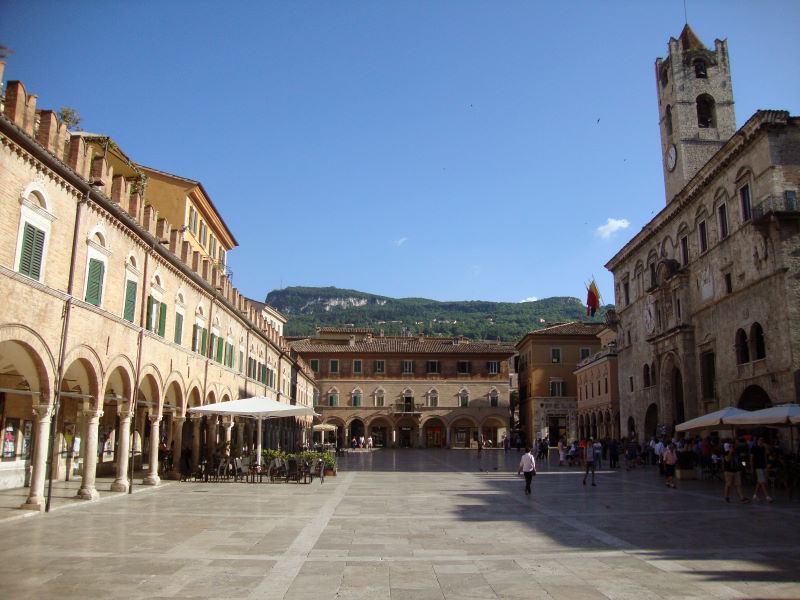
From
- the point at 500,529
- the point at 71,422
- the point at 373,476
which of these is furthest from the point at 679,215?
the point at 71,422

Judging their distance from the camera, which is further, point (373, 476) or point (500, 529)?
point (373, 476)

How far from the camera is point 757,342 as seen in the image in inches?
1037

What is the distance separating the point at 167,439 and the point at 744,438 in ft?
78.3

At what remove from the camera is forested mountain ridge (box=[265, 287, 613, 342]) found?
128625 mm

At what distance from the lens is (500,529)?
40.7ft

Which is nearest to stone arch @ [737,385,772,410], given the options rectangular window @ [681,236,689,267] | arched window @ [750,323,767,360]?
arched window @ [750,323,767,360]

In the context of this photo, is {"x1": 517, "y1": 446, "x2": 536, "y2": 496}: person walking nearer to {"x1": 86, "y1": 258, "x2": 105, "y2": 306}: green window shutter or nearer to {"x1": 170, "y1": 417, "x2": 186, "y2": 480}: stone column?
{"x1": 170, "y1": 417, "x2": 186, "y2": 480}: stone column

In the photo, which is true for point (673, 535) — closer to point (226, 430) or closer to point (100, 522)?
point (100, 522)

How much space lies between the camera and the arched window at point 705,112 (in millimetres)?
38688

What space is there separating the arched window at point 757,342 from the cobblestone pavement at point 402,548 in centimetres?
932

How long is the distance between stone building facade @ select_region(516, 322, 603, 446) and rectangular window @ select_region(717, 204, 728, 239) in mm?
38035

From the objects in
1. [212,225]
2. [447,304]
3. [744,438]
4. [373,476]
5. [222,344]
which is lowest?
[373,476]

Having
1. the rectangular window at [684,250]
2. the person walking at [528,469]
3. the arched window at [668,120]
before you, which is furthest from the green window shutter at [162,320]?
the arched window at [668,120]

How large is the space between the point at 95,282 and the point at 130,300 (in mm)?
2313
